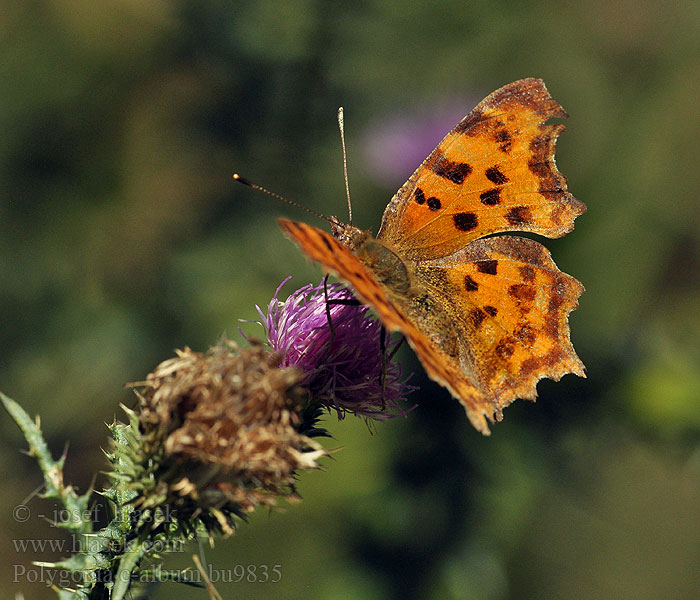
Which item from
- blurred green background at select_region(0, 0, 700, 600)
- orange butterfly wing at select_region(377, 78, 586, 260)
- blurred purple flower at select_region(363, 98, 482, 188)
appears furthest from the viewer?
blurred purple flower at select_region(363, 98, 482, 188)

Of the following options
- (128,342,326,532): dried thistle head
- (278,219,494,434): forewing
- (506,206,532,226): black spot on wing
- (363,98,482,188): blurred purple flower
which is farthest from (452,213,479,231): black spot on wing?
(363,98,482,188): blurred purple flower

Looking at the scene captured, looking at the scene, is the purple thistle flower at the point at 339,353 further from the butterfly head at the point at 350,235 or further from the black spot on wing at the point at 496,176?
the black spot on wing at the point at 496,176

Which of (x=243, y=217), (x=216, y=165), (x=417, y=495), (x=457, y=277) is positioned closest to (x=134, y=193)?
(x=216, y=165)

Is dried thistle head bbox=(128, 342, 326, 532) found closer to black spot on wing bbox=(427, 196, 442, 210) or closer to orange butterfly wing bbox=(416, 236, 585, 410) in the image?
orange butterfly wing bbox=(416, 236, 585, 410)

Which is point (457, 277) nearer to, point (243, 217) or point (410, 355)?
point (410, 355)

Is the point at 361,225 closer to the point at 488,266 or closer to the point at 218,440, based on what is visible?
the point at 488,266

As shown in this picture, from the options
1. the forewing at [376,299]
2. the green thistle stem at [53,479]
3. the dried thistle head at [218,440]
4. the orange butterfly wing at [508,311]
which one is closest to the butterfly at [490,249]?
the orange butterfly wing at [508,311]

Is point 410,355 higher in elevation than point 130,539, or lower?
lower
